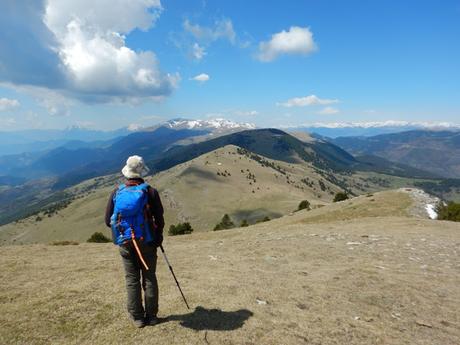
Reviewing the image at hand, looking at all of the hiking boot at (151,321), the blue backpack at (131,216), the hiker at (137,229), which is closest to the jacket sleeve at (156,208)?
the hiker at (137,229)

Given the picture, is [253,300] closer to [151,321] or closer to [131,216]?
[151,321]

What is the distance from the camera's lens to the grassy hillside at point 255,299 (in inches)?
A: 455

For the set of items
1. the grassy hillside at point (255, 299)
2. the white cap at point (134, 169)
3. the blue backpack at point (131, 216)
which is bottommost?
the grassy hillside at point (255, 299)

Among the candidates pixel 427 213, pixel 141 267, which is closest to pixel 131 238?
pixel 141 267

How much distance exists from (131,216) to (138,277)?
2020 millimetres

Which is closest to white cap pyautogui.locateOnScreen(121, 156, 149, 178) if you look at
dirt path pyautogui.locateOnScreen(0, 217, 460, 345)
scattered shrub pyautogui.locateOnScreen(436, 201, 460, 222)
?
dirt path pyautogui.locateOnScreen(0, 217, 460, 345)

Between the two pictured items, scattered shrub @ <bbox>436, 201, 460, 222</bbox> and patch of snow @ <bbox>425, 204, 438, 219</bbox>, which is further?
patch of snow @ <bbox>425, 204, 438, 219</bbox>

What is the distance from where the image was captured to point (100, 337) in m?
11.2

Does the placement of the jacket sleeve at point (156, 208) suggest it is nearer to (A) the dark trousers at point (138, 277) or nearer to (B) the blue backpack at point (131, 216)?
(B) the blue backpack at point (131, 216)

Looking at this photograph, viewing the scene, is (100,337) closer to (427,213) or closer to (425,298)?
(425,298)

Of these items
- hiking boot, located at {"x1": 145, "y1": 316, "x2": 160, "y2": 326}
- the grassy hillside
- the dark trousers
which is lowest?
the grassy hillside

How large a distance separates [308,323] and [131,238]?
6.47 meters

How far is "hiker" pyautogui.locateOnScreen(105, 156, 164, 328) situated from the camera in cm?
1109

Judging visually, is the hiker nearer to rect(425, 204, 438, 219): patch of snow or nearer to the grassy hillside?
→ the grassy hillside
